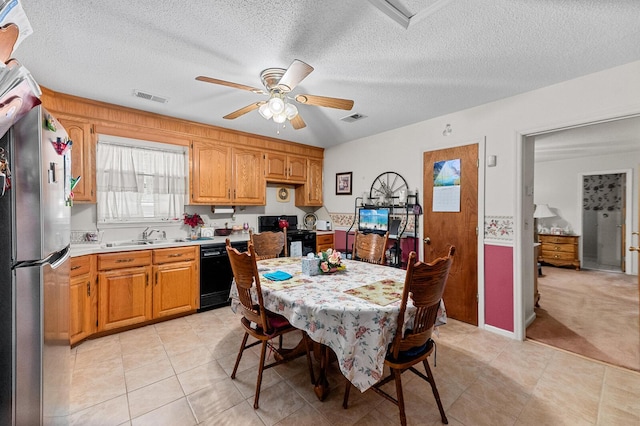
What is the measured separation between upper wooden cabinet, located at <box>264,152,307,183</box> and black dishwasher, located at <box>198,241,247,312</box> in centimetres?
143

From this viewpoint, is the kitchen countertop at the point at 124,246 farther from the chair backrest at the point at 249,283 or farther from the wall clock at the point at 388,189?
the wall clock at the point at 388,189

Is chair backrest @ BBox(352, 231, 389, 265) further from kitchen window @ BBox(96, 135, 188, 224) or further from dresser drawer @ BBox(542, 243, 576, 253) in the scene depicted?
dresser drawer @ BBox(542, 243, 576, 253)

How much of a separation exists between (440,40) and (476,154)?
1575 millimetres

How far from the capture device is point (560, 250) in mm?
5734

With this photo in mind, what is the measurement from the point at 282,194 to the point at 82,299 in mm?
2944

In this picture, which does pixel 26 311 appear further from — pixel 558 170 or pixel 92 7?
pixel 558 170

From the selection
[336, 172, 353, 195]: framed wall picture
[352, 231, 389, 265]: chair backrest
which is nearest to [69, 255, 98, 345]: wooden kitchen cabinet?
[352, 231, 389, 265]: chair backrest

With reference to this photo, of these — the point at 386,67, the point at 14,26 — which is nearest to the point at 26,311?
the point at 14,26

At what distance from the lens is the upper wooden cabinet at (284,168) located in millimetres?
4262

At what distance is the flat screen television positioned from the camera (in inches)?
152

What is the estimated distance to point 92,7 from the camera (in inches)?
60.6

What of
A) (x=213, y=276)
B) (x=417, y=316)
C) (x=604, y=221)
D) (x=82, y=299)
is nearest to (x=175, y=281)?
(x=213, y=276)

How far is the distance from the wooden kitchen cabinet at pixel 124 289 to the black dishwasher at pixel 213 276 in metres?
0.55

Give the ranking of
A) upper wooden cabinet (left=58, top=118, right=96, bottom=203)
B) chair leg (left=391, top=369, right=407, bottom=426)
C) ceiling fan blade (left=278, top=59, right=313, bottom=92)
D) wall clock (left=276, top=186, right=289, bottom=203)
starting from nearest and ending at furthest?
chair leg (left=391, top=369, right=407, bottom=426) → ceiling fan blade (left=278, top=59, right=313, bottom=92) → upper wooden cabinet (left=58, top=118, right=96, bottom=203) → wall clock (left=276, top=186, right=289, bottom=203)
